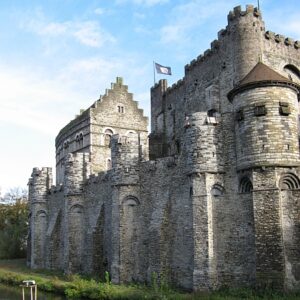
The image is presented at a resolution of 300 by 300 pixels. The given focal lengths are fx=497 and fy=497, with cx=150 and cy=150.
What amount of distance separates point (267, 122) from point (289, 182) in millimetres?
2688

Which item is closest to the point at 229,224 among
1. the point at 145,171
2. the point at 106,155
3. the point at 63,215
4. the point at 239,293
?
the point at 239,293

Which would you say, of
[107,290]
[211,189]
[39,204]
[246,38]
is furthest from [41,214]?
[246,38]

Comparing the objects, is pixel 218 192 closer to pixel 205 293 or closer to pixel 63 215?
pixel 205 293

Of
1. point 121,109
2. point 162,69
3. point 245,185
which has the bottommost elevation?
point 245,185

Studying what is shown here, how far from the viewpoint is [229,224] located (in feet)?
70.7

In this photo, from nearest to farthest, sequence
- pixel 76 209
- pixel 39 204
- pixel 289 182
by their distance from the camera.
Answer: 1. pixel 289 182
2. pixel 76 209
3. pixel 39 204

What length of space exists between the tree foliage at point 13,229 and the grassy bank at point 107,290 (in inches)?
502

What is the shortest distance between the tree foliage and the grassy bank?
12.8m

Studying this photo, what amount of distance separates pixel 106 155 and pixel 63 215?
38.7 ft

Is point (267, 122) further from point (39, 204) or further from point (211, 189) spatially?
point (39, 204)

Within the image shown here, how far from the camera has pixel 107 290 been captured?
22891 mm

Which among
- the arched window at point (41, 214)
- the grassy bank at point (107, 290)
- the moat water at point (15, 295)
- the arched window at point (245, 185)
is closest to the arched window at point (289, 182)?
the arched window at point (245, 185)

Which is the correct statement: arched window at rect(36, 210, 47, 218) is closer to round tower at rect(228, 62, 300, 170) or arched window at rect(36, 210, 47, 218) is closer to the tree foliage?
the tree foliage

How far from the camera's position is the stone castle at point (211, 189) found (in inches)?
801
